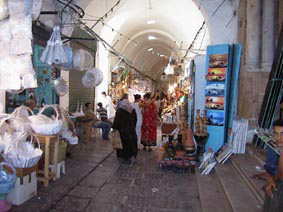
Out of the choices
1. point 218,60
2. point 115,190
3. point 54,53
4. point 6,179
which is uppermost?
point 218,60

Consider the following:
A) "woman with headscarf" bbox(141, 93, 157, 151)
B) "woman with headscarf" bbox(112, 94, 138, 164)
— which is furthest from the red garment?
"woman with headscarf" bbox(112, 94, 138, 164)

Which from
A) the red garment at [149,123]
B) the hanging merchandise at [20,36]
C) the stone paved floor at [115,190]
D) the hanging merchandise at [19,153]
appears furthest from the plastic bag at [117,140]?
the hanging merchandise at [20,36]

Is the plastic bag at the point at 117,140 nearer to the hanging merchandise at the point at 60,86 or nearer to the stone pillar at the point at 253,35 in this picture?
the hanging merchandise at the point at 60,86

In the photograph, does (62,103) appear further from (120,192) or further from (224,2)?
(224,2)

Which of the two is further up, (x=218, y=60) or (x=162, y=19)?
(x=162, y=19)

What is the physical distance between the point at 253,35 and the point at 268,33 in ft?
1.03

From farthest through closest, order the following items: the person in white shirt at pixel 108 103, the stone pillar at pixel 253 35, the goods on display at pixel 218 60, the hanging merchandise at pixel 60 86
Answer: the person in white shirt at pixel 108 103 < the hanging merchandise at pixel 60 86 < the stone pillar at pixel 253 35 < the goods on display at pixel 218 60

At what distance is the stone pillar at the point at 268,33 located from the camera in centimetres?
643

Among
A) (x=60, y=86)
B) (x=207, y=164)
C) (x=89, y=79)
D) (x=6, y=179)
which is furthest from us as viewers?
(x=89, y=79)

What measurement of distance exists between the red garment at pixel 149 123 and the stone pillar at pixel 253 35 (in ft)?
8.63

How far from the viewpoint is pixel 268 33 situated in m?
6.46

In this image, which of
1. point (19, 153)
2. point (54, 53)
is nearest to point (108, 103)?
point (54, 53)

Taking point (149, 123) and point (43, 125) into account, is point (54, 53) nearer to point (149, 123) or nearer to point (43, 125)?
point (43, 125)

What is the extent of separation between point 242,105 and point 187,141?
1.82 m
